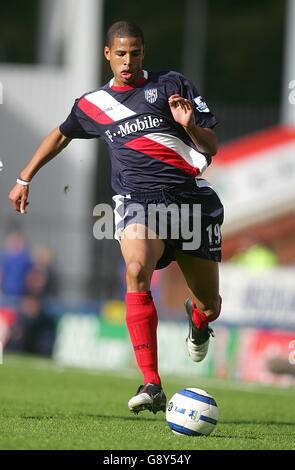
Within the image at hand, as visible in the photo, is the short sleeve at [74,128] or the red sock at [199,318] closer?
the short sleeve at [74,128]

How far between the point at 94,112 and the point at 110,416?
7.29ft

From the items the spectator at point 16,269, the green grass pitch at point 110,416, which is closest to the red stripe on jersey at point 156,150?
the green grass pitch at point 110,416

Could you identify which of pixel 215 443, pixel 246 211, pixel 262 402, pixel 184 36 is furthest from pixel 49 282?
pixel 184 36

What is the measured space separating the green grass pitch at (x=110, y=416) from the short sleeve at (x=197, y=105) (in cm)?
211

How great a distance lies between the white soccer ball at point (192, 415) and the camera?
7.14m

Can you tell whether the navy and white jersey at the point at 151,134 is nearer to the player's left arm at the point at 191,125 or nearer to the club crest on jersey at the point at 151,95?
the club crest on jersey at the point at 151,95

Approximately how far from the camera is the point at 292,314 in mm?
15859

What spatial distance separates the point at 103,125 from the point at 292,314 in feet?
26.8

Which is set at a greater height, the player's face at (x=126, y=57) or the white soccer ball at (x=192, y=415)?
the player's face at (x=126, y=57)

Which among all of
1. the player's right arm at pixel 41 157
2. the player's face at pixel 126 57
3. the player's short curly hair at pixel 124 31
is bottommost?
the player's right arm at pixel 41 157

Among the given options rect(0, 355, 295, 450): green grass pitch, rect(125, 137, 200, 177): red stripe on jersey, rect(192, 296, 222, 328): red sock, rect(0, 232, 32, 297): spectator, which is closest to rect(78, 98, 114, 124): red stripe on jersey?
rect(125, 137, 200, 177): red stripe on jersey

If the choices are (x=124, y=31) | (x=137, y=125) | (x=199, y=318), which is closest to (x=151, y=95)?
(x=137, y=125)

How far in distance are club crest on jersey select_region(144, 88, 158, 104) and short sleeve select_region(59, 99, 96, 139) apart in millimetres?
623
